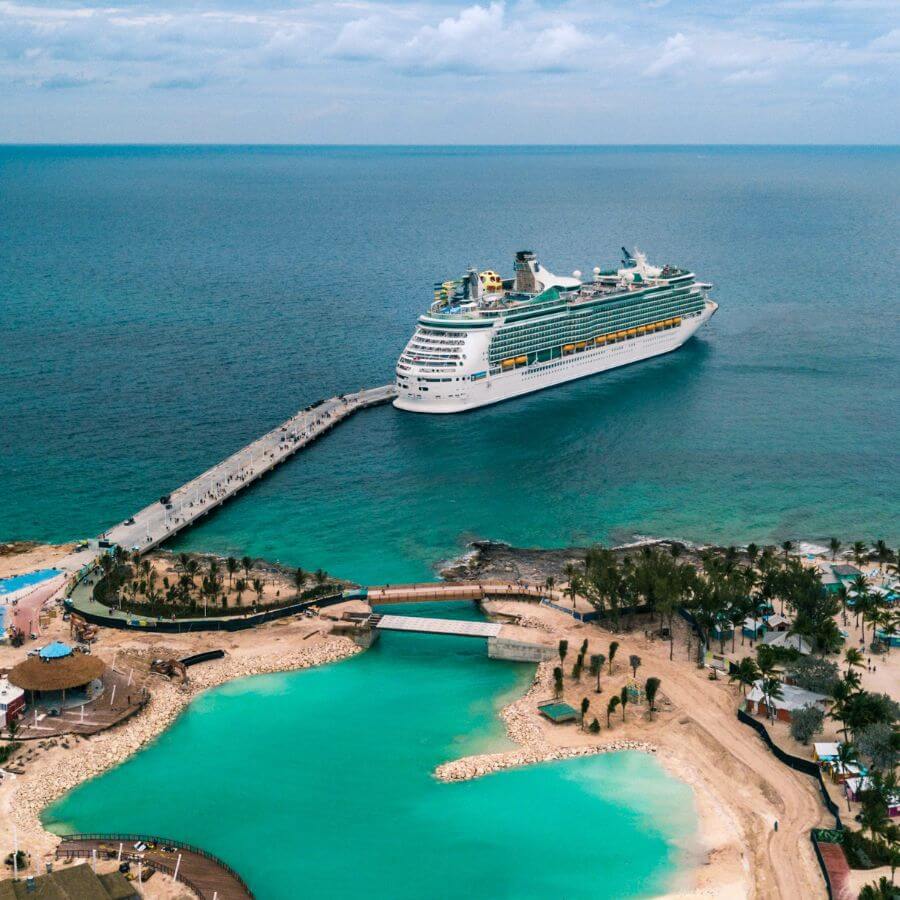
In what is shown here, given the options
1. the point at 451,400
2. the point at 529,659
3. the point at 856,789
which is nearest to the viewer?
the point at 856,789

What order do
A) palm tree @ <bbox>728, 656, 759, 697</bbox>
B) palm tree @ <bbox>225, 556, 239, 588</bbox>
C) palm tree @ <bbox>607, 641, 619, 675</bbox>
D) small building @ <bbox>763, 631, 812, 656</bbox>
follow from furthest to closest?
palm tree @ <bbox>225, 556, 239, 588</bbox>, small building @ <bbox>763, 631, 812, 656</bbox>, palm tree @ <bbox>607, 641, 619, 675</bbox>, palm tree @ <bbox>728, 656, 759, 697</bbox>

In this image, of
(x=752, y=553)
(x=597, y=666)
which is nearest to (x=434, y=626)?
(x=597, y=666)

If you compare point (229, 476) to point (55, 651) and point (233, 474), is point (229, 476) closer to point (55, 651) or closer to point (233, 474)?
point (233, 474)

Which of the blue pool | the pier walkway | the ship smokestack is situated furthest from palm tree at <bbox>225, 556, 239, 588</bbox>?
the ship smokestack

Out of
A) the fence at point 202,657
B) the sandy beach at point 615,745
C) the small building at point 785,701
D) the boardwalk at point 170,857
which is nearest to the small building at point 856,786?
the sandy beach at point 615,745

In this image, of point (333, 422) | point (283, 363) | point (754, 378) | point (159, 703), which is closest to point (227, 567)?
point (159, 703)

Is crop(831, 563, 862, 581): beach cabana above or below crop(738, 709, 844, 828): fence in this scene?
above

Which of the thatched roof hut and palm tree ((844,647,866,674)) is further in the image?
palm tree ((844,647,866,674))

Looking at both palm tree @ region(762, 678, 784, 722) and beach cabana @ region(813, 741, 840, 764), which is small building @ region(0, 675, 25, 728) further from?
beach cabana @ region(813, 741, 840, 764)

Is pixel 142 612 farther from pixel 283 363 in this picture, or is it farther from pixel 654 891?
pixel 283 363
